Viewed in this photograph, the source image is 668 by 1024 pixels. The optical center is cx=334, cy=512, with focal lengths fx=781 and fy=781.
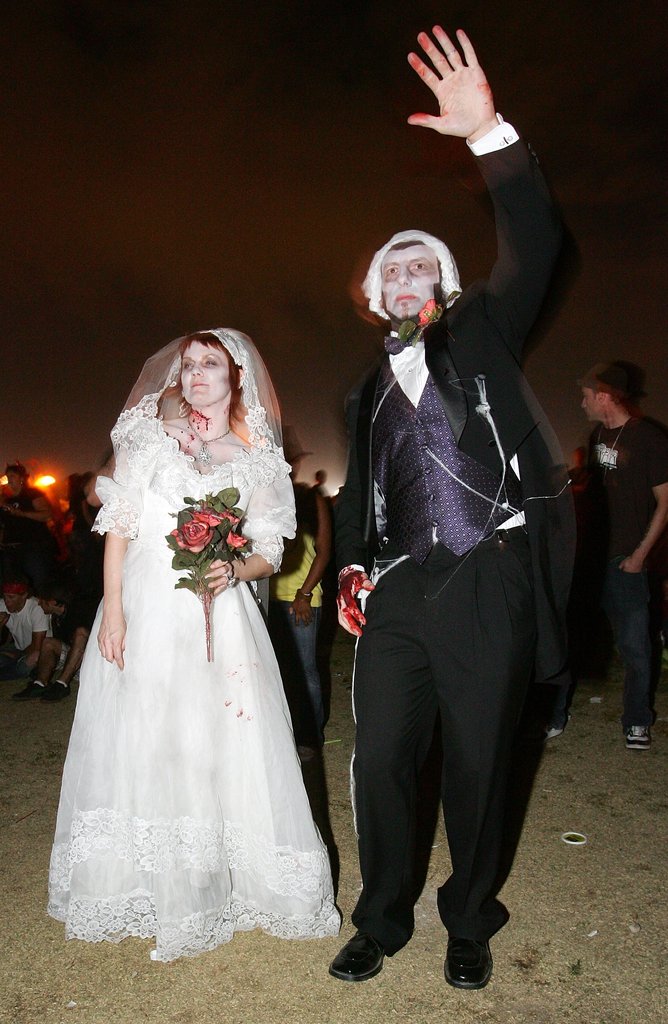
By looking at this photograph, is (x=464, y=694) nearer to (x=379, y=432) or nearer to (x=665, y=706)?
(x=379, y=432)

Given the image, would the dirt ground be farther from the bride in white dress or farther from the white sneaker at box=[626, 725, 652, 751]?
the white sneaker at box=[626, 725, 652, 751]

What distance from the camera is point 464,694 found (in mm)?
2768

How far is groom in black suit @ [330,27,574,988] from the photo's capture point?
2750 millimetres

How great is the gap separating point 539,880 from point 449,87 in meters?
3.36

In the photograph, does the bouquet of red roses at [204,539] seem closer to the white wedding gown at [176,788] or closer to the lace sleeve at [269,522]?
the white wedding gown at [176,788]

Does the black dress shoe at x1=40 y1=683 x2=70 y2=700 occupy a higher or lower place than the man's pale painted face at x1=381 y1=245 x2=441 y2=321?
lower

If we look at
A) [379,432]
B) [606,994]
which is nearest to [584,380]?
[379,432]

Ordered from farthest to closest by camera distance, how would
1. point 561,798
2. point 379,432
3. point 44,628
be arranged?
1. point 44,628
2. point 561,798
3. point 379,432

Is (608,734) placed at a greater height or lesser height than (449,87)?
lesser

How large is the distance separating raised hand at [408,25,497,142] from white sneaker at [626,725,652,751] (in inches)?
171

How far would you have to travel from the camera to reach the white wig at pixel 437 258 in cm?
310

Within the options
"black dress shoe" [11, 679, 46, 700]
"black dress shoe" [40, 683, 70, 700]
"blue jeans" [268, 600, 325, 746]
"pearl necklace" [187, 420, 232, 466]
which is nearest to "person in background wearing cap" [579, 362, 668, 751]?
"blue jeans" [268, 600, 325, 746]

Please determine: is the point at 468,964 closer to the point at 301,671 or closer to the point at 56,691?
the point at 301,671

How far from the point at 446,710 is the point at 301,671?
2.84 metres
